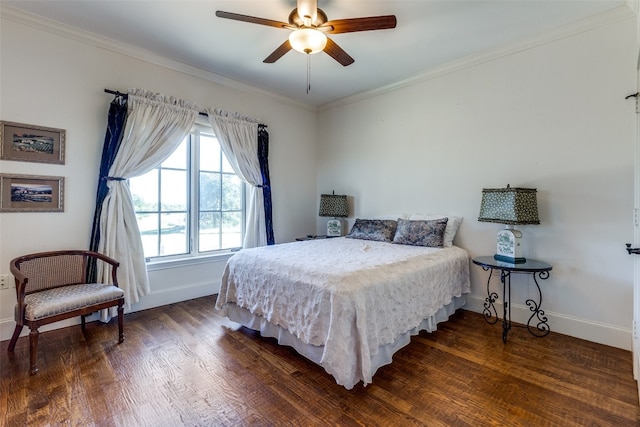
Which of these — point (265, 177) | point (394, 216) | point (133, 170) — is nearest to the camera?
point (133, 170)

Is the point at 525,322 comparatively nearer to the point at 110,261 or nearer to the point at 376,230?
the point at 376,230

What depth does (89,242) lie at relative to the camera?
2830 millimetres

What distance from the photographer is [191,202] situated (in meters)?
3.57

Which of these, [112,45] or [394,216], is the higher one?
[112,45]

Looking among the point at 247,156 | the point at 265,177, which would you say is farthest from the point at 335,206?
the point at 247,156

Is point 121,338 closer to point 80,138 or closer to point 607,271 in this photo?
point 80,138

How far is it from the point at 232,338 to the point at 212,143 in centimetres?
245

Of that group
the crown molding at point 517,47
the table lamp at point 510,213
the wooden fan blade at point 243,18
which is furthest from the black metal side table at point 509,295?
the wooden fan blade at point 243,18

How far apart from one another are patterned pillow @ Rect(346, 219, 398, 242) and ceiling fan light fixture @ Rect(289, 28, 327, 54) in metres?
2.13

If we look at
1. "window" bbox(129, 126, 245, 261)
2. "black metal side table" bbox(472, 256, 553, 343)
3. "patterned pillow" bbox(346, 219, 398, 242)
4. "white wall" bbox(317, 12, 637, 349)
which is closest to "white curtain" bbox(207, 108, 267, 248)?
"window" bbox(129, 126, 245, 261)

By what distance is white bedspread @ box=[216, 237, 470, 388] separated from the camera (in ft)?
5.84

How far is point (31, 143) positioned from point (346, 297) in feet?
9.80

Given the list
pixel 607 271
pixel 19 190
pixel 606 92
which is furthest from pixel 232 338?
pixel 606 92

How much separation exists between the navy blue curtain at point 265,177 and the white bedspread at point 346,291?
1152 millimetres
